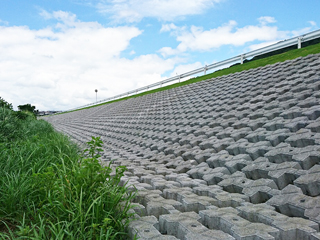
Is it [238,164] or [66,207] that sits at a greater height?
[66,207]

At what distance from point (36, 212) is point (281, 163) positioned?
371cm

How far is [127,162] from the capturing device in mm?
7027

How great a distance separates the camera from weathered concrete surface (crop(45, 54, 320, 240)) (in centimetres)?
302

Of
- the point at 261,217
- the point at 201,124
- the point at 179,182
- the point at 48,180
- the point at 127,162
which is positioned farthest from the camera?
the point at 201,124

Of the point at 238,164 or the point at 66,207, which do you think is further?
the point at 238,164

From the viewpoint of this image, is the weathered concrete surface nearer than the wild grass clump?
No

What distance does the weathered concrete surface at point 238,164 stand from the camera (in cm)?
302

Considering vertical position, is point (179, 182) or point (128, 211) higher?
point (128, 211)

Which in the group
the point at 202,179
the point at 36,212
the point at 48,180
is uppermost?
the point at 48,180

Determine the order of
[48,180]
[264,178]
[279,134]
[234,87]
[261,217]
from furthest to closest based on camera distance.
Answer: [234,87]
[279,134]
[264,178]
[48,180]
[261,217]

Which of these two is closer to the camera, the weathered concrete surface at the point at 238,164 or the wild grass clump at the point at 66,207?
the wild grass clump at the point at 66,207

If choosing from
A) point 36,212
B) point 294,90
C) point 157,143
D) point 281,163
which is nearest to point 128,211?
point 36,212

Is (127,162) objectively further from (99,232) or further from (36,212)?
(99,232)

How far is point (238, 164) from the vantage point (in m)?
4.95
